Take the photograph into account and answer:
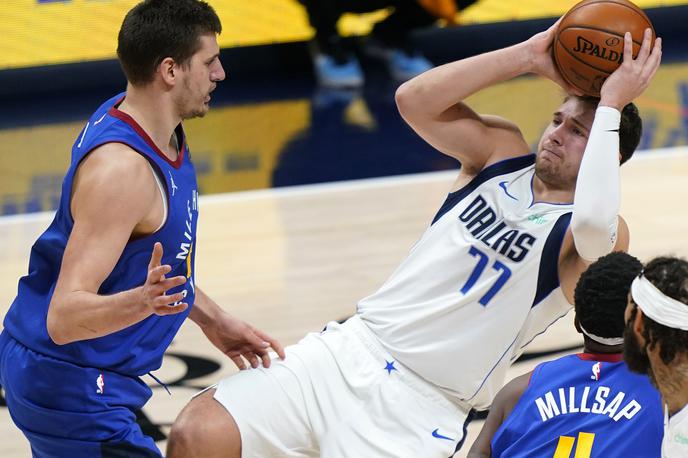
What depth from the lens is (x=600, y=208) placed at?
331cm

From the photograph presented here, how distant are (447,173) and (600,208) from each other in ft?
16.1

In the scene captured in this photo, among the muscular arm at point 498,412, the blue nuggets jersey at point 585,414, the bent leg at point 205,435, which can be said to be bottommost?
the bent leg at point 205,435

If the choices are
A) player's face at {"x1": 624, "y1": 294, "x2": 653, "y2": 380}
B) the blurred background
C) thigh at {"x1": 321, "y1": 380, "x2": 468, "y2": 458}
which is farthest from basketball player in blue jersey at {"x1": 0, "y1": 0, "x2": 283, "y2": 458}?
the blurred background

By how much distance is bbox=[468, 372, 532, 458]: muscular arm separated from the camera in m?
3.25

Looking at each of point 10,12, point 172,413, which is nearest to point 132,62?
point 172,413

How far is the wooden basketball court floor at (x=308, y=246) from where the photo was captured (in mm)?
5398

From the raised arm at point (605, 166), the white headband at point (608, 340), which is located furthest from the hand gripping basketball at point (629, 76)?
the white headband at point (608, 340)

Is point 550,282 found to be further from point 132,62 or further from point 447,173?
point 447,173

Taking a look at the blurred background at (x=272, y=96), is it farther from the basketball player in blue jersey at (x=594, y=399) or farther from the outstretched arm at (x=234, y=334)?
the basketball player in blue jersey at (x=594, y=399)

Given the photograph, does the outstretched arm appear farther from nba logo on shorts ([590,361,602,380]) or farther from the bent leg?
nba logo on shorts ([590,361,602,380])

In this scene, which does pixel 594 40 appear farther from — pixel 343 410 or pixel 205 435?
pixel 205 435

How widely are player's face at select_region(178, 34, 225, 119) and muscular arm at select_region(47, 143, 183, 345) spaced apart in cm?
27

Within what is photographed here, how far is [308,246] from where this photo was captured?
6797 mm

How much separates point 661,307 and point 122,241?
1.37 metres
